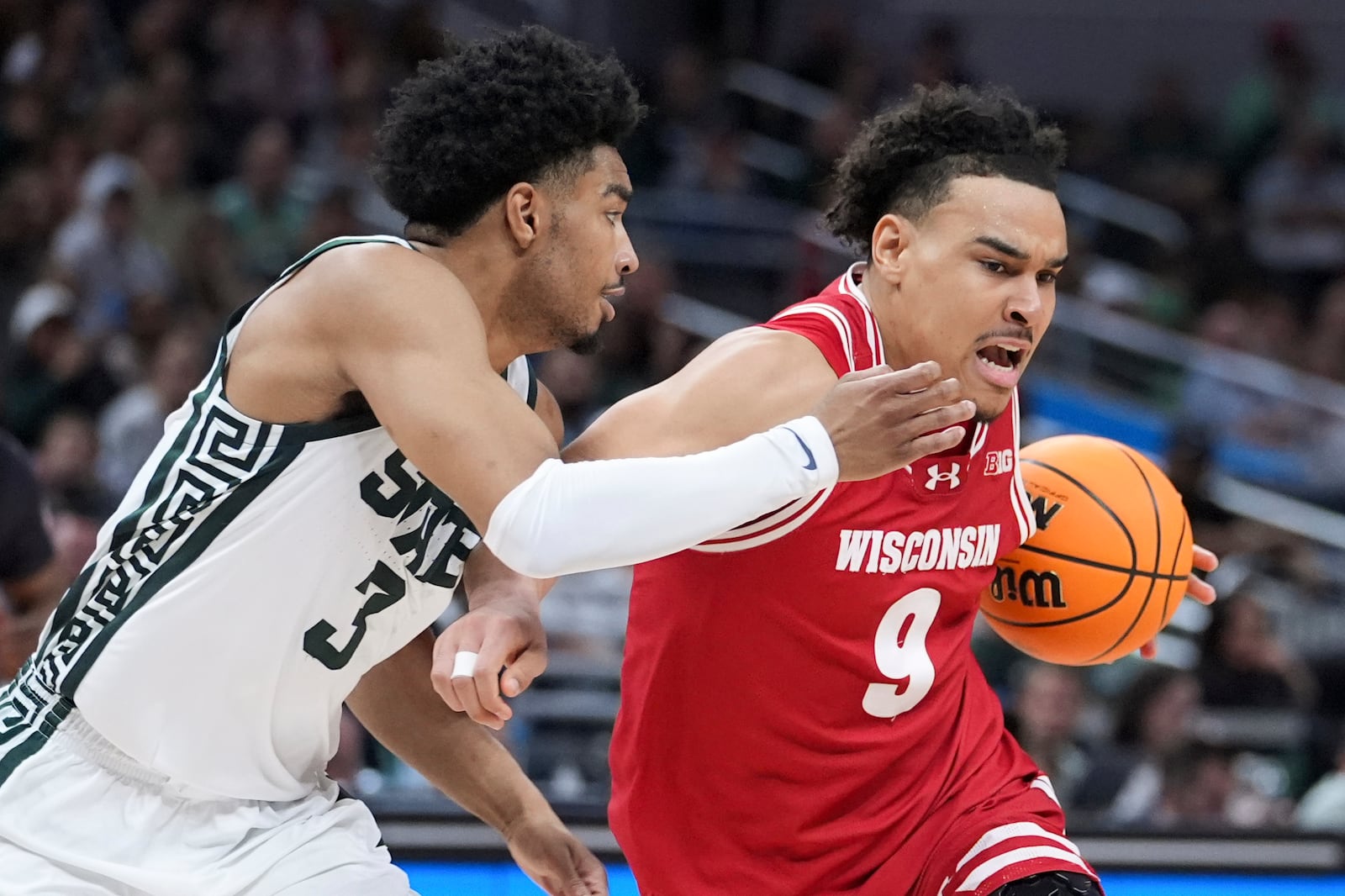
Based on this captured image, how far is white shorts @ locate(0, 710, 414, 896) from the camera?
100 inches

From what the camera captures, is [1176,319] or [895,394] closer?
[895,394]

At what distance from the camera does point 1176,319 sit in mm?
9797

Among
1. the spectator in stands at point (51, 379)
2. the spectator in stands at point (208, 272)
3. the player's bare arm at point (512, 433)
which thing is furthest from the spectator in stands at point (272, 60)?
the player's bare arm at point (512, 433)

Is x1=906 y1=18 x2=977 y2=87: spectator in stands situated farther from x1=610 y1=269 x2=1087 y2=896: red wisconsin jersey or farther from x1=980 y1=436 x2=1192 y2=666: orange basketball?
x1=610 y1=269 x2=1087 y2=896: red wisconsin jersey

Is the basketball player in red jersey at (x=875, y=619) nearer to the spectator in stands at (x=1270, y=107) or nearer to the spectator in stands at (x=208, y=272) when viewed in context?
the spectator in stands at (x=208, y=272)

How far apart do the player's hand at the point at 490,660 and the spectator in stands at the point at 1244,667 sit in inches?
171

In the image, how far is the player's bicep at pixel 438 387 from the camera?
240 cm

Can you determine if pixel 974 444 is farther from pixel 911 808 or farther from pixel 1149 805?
pixel 1149 805

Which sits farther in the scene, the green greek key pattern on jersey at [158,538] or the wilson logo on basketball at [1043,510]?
the wilson logo on basketball at [1043,510]

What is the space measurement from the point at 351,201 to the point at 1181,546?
5.84 meters

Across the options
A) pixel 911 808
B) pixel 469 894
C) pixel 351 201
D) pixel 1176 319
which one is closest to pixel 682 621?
pixel 911 808

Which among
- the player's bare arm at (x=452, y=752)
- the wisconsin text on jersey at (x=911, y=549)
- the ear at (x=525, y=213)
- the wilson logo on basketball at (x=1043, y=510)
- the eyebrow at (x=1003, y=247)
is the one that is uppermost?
the ear at (x=525, y=213)

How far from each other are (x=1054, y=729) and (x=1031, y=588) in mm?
2472

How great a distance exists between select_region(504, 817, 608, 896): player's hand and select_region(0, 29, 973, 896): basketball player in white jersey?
284 mm
